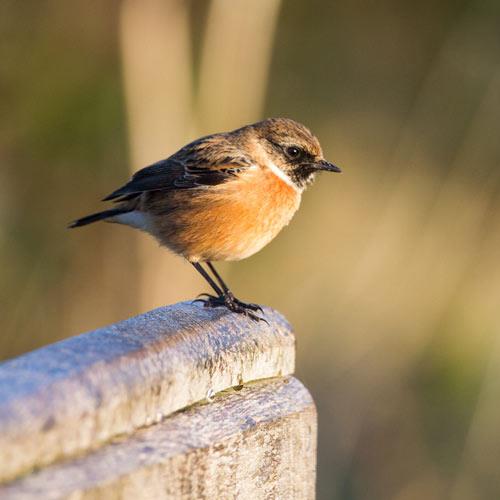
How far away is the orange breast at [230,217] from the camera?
431 cm

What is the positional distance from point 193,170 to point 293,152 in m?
0.49

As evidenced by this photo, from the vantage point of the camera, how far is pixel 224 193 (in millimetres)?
4418

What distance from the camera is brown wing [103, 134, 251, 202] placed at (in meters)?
4.55

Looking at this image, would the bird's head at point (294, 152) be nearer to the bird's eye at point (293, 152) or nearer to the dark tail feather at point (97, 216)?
the bird's eye at point (293, 152)

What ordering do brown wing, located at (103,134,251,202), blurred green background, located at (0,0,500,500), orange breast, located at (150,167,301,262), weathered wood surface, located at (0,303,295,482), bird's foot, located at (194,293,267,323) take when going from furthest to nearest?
1. blurred green background, located at (0,0,500,500)
2. brown wing, located at (103,134,251,202)
3. orange breast, located at (150,167,301,262)
4. bird's foot, located at (194,293,267,323)
5. weathered wood surface, located at (0,303,295,482)

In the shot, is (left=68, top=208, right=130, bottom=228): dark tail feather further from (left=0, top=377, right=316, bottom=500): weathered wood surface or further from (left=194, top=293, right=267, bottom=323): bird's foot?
(left=0, top=377, right=316, bottom=500): weathered wood surface

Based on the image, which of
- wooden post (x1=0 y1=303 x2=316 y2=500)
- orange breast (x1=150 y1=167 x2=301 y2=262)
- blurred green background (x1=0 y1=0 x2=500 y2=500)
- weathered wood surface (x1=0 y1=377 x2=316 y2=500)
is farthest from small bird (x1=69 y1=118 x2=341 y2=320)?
weathered wood surface (x1=0 y1=377 x2=316 y2=500)

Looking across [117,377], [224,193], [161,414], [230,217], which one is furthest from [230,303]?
[117,377]

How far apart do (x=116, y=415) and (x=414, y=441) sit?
4.45 meters

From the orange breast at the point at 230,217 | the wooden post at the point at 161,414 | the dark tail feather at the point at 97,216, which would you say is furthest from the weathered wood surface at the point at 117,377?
the dark tail feather at the point at 97,216

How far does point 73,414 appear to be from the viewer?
1.58 metres

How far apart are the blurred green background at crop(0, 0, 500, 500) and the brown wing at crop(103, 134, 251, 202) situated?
1437 millimetres

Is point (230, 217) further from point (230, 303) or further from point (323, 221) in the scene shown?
point (323, 221)

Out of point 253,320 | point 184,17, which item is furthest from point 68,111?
point 253,320
